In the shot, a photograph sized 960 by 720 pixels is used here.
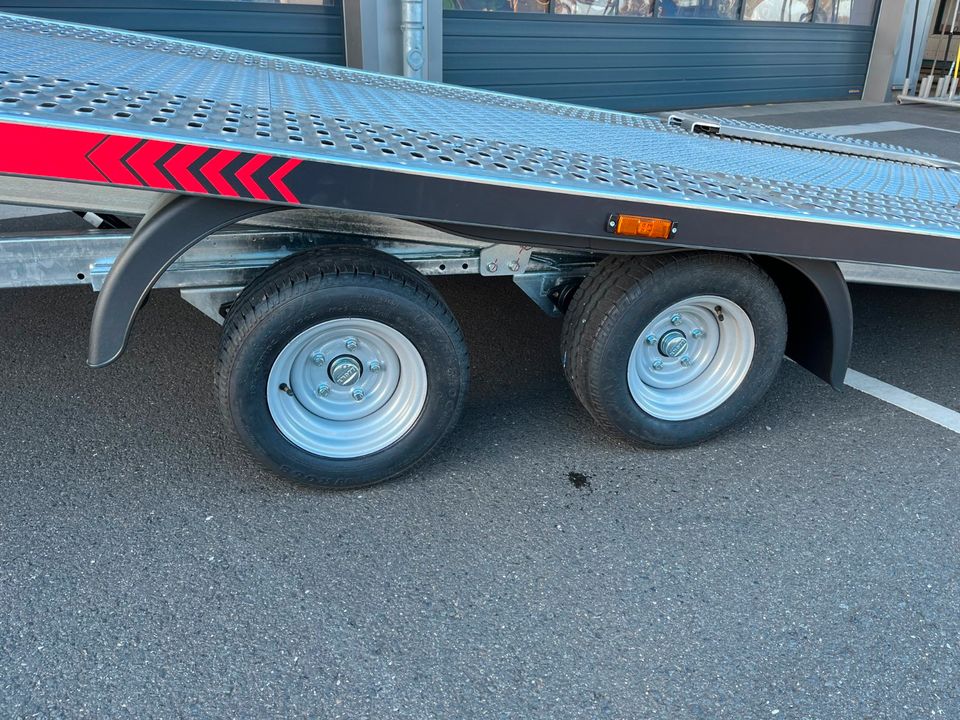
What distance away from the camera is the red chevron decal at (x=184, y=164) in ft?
6.68

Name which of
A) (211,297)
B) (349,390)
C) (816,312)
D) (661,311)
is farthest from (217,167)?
(816,312)

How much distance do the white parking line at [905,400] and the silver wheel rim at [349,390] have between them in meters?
2.29

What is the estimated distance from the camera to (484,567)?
2.49 metres

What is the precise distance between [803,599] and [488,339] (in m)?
2.07

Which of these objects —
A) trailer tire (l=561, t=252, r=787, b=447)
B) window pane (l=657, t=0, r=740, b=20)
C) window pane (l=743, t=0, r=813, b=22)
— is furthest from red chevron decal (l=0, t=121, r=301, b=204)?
window pane (l=743, t=0, r=813, b=22)

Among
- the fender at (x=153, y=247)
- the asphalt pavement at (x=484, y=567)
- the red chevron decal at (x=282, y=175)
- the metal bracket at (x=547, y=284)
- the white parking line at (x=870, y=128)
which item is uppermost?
the red chevron decal at (x=282, y=175)

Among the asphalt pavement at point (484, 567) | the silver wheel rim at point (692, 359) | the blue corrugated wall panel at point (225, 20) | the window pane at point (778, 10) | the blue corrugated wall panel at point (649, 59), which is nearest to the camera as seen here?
the asphalt pavement at point (484, 567)

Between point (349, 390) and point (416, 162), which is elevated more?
point (416, 162)

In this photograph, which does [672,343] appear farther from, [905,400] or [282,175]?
[282,175]

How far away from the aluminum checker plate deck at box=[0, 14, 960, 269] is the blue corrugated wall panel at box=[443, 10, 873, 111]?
526 cm

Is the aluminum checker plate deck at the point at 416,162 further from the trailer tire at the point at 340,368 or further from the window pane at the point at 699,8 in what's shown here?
the window pane at the point at 699,8

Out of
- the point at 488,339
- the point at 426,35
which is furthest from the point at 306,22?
the point at 488,339

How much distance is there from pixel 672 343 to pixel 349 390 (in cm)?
125

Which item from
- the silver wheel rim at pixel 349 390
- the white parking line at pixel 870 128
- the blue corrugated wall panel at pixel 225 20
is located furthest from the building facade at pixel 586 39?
the silver wheel rim at pixel 349 390
